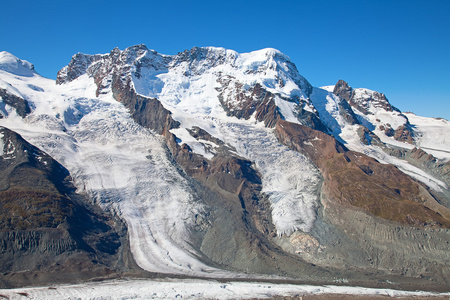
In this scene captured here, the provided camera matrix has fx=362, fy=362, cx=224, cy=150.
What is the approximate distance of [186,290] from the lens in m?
64.9

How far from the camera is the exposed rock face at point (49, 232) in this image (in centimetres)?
6925

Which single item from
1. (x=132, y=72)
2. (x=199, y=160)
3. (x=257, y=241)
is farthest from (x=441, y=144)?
(x=132, y=72)

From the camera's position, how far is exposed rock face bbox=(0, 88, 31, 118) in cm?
13638

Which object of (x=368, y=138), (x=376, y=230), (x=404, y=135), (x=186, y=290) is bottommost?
(x=186, y=290)

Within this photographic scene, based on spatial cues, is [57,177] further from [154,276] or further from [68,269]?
[154,276]

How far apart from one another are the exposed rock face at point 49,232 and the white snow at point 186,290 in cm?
463

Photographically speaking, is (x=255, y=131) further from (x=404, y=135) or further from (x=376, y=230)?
(x=404, y=135)

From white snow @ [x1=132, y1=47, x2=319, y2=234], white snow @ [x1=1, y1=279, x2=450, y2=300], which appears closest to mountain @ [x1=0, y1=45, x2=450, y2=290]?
white snow @ [x1=132, y1=47, x2=319, y2=234]

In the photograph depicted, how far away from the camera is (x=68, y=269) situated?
229 ft

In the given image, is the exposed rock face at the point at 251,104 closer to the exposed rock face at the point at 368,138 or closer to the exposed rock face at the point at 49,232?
the exposed rock face at the point at 368,138

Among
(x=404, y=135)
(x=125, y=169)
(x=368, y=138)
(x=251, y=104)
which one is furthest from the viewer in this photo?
(x=404, y=135)

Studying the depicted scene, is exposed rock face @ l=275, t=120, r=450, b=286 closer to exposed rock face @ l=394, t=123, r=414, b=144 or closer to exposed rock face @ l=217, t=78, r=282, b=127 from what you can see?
exposed rock face @ l=217, t=78, r=282, b=127

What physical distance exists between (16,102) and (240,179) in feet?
304

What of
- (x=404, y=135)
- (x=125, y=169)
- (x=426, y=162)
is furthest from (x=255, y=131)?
(x=404, y=135)
